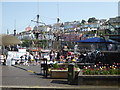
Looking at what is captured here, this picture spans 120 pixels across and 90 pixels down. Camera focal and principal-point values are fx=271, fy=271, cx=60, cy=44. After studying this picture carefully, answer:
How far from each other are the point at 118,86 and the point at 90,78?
1.25 meters

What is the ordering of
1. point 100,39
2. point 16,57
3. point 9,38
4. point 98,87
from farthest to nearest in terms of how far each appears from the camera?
point 9,38 → point 16,57 → point 100,39 → point 98,87

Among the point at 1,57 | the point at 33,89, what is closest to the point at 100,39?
the point at 33,89

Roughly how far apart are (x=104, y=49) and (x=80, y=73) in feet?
38.4

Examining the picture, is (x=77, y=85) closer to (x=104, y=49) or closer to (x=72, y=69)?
(x=72, y=69)

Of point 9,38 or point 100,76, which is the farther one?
point 9,38

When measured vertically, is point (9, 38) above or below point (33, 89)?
above

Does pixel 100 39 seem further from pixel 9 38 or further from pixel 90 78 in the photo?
pixel 9 38

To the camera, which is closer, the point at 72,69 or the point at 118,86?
the point at 118,86

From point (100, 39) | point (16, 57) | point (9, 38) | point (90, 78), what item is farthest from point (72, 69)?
point (9, 38)

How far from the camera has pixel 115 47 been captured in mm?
24875

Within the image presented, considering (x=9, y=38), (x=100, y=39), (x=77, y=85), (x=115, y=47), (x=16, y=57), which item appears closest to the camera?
(x=77, y=85)

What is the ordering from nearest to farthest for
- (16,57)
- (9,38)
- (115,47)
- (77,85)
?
1. (77,85)
2. (115,47)
3. (16,57)
4. (9,38)

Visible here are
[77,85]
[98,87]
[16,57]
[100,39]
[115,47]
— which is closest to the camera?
[98,87]

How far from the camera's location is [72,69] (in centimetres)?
1289
